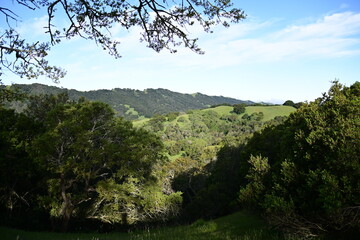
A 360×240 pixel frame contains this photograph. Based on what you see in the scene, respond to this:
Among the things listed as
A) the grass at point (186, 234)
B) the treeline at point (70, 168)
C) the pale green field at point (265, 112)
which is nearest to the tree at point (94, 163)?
the treeline at point (70, 168)

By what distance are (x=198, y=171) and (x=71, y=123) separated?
108 feet

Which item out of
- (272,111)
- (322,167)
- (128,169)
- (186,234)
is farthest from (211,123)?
(186,234)

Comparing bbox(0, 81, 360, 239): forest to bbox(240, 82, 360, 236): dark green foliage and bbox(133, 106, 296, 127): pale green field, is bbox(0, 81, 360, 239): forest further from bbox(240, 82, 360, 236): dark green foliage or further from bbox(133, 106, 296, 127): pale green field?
bbox(133, 106, 296, 127): pale green field

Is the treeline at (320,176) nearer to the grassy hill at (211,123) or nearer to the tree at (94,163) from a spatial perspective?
the tree at (94,163)

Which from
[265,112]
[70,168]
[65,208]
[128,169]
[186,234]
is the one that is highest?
[265,112]

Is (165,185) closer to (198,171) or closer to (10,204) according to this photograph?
(198,171)

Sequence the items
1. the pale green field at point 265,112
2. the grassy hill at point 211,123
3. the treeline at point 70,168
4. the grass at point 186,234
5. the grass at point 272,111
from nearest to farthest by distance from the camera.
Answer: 1. the grass at point 186,234
2. the treeline at point 70,168
3. the grassy hill at point 211,123
4. the grass at point 272,111
5. the pale green field at point 265,112

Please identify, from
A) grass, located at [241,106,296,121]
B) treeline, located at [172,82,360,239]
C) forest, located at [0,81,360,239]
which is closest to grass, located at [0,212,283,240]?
forest, located at [0,81,360,239]

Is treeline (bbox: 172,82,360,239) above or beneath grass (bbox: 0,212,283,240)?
above

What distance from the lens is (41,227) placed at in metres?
19.5

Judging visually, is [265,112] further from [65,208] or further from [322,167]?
[65,208]

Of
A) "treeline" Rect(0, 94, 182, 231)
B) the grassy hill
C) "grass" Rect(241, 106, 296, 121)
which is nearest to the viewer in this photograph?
"treeline" Rect(0, 94, 182, 231)

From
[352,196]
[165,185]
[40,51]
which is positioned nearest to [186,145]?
[165,185]

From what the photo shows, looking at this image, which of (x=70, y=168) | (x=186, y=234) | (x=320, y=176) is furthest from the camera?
(x=70, y=168)
